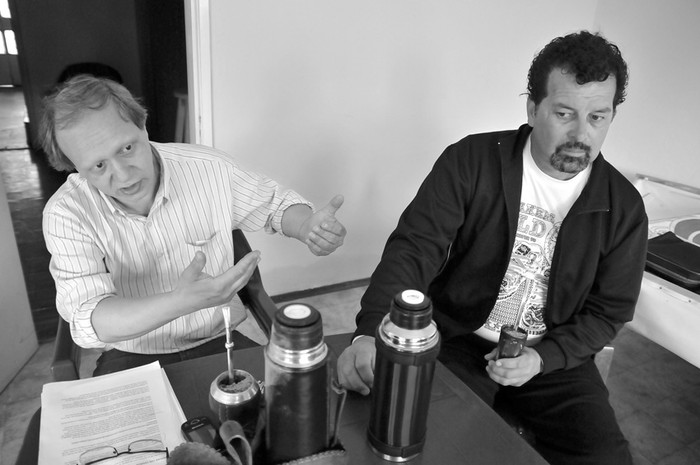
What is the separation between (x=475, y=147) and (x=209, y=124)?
116 cm

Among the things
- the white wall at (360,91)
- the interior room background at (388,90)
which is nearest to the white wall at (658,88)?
the interior room background at (388,90)

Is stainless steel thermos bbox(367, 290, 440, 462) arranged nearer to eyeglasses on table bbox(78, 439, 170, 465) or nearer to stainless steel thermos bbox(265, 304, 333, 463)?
stainless steel thermos bbox(265, 304, 333, 463)

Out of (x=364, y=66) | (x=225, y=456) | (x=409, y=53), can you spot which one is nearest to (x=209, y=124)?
(x=364, y=66)

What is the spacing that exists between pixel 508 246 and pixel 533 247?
74 millimetres

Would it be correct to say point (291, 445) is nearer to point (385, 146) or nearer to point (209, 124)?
point (209, 124)

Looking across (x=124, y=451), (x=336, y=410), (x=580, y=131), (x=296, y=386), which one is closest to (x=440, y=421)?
(x=336, y=410)

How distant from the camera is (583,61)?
132cm

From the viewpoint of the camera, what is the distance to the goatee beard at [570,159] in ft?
4.43

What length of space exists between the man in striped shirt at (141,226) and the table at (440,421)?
15 centimetres

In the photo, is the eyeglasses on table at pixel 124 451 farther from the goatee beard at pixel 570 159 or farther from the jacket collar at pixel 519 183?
the goatee beard at pixel 570 159

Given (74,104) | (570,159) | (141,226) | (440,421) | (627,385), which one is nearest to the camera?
(440,421)

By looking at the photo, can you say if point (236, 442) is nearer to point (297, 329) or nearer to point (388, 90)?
point (297, 329)

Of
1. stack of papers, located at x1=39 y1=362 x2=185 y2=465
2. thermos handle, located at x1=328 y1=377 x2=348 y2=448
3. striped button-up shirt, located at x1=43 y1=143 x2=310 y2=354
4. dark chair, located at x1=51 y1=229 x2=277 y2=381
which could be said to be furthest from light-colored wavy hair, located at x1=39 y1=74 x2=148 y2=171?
thermos handle, located at x1=328 y1=377 x2=348 y2=448

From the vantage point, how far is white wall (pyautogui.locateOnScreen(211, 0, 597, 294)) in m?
2.11
